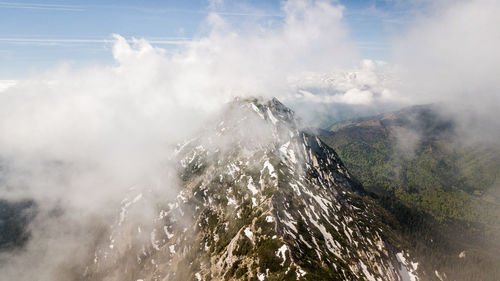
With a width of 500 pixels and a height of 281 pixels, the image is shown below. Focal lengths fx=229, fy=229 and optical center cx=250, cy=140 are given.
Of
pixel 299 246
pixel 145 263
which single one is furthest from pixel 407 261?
pixel 145 263

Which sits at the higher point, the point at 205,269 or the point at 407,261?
the point at 205,269

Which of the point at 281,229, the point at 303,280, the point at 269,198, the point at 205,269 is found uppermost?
the point at 269,198

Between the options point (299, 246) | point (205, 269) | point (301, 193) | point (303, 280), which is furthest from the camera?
point (301, 193)

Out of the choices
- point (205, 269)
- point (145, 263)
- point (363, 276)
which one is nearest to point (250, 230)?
point (205, 269)

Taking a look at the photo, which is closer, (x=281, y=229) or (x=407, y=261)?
(x=281, y=229)

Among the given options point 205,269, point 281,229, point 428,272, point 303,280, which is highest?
point 281,229

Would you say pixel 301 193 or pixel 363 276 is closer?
pixel 363 276

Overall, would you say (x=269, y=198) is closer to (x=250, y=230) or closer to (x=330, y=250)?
(x=250, y=230)

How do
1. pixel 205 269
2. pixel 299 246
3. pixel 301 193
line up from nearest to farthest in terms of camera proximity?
pixel 299 246 → pixel 205 269 → pixel 301 193

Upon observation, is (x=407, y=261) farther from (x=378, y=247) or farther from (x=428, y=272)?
(x=378, y=247)
